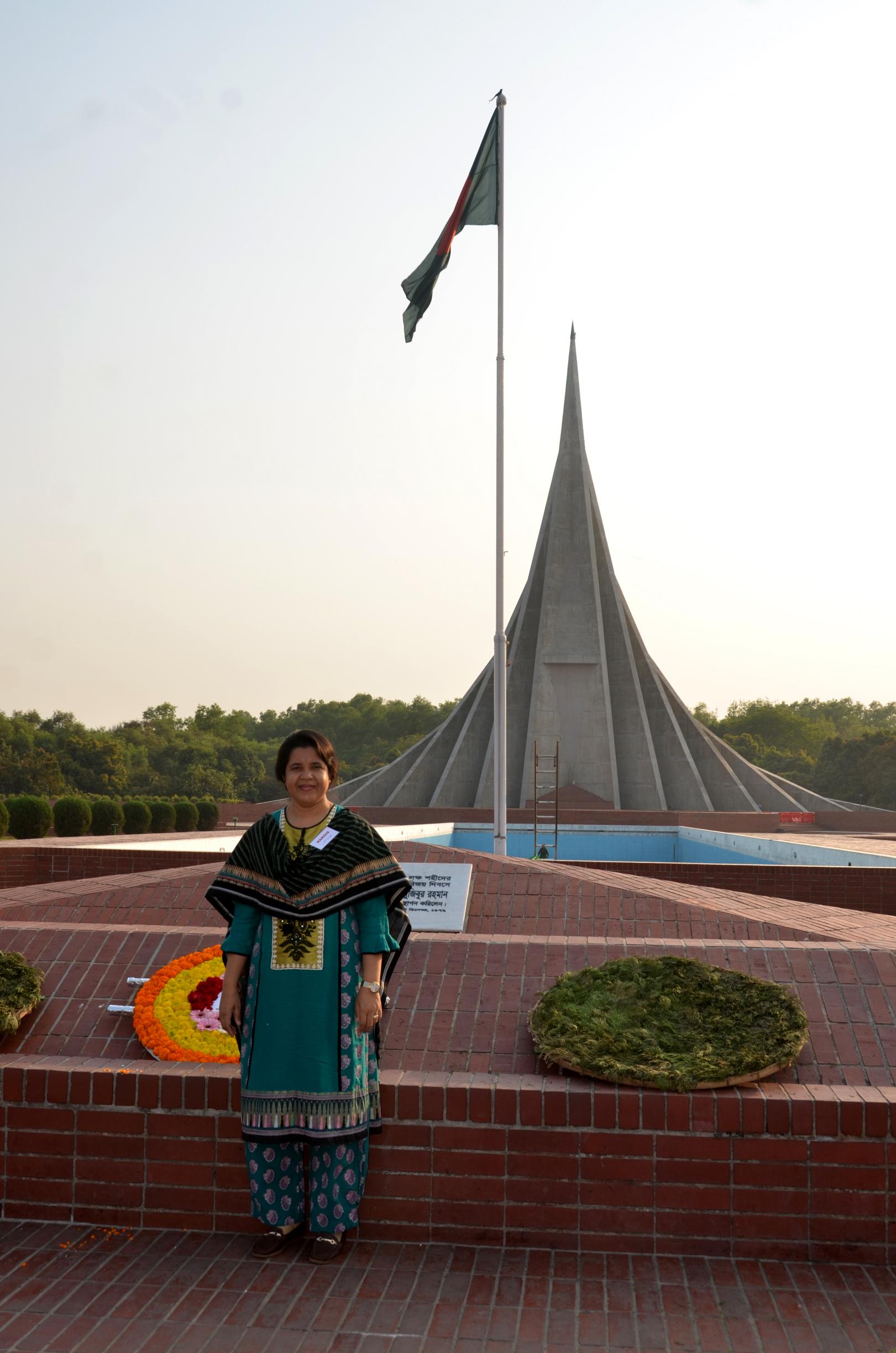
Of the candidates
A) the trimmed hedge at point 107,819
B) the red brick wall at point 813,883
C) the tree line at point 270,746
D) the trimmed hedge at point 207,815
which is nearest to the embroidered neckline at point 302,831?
the red brick wall at point 813,883

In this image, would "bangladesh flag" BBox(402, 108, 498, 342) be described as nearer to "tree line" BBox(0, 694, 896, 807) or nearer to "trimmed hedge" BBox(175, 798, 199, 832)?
"trimmed hedge" BBox(175, 798, 199, 832)

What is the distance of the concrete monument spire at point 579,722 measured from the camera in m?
21.1

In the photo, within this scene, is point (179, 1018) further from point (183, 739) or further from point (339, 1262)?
point (183, 739)

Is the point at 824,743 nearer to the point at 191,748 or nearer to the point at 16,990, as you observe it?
the point at 191,748

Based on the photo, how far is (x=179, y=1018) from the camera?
3047 millimetres

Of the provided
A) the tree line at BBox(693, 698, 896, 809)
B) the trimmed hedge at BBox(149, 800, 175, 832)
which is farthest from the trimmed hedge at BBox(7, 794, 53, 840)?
the tree line at BBox(693, 698, 896, 809)

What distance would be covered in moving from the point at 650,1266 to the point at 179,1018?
1388mm

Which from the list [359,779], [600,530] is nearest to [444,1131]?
[359,779]

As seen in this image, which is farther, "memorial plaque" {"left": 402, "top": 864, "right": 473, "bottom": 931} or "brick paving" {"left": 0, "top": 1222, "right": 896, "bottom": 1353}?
"memorial plaque" {"left": 402, "top": 864, "right": 473, "bottom": 931}

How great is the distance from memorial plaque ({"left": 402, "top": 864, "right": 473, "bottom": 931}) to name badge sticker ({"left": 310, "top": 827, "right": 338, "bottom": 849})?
210 cm

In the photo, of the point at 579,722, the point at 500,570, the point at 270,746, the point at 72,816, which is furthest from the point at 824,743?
the point at 500,570

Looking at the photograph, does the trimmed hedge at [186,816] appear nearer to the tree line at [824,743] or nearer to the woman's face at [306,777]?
the woman's face at [306,777]

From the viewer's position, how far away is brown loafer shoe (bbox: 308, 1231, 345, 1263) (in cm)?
244

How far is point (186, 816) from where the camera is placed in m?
19.9
